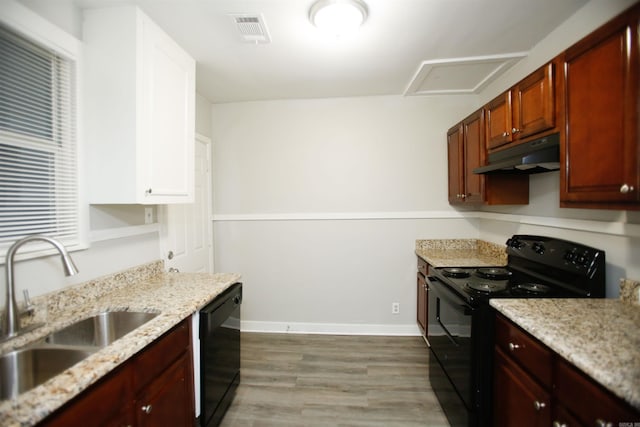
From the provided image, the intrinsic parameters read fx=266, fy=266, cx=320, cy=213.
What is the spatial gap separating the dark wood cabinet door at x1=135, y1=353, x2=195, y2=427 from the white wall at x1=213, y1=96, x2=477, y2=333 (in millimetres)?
1695

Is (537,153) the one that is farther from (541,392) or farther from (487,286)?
(541,392)

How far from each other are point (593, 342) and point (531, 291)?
2.06 feet

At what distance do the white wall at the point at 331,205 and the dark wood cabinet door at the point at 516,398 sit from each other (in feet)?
5.33

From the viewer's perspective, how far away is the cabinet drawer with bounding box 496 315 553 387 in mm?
1087

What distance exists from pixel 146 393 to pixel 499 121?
2.71 m

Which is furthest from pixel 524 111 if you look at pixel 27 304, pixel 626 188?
pixel 27 304

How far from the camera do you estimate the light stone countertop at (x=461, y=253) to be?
2420 millimetres

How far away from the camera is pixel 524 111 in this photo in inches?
68.3

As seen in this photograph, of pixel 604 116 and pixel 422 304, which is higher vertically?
pixel 604 116

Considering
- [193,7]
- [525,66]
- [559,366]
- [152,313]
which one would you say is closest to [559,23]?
[525,66]

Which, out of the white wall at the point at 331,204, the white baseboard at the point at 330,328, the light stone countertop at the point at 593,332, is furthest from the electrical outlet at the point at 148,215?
the light stone countertop at the point at 593,332

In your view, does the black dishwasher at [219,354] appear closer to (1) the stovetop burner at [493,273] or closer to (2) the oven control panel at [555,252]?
(1) the stovetop burner at [493,273]

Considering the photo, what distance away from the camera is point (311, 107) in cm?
308

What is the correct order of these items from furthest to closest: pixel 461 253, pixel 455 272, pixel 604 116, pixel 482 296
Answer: pixel 461 253
pixel 455 272
pixel 482 296
pixel 604 116
